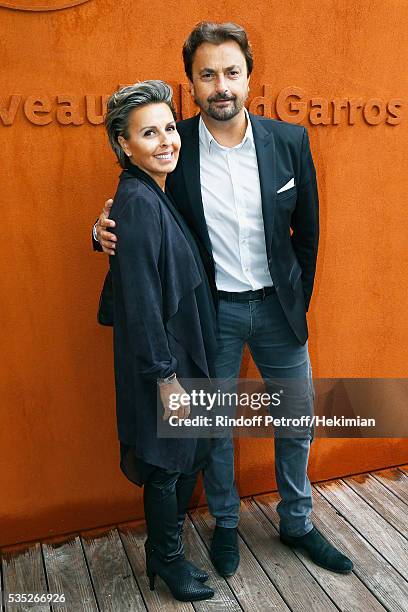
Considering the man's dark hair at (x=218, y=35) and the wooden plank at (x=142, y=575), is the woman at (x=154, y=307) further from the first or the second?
the man's dark hair at (x=218, y=35)

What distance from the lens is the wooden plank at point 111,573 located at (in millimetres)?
2305

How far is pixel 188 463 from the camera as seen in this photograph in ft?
7.07

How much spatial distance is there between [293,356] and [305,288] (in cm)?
29

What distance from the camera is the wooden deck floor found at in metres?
2.29

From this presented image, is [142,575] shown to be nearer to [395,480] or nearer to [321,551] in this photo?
[321,551]

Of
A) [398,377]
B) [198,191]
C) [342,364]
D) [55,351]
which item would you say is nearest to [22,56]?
[198,191]

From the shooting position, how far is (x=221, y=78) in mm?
2080

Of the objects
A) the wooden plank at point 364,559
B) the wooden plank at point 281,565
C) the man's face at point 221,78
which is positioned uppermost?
the man's face at point 221,78

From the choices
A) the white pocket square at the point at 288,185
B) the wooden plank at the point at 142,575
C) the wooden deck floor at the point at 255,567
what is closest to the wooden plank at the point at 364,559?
the wooden deck floor at the point at 255,567

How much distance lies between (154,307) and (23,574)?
1.34 m

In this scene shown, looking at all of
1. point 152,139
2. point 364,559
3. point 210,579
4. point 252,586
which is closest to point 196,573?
point 210,579

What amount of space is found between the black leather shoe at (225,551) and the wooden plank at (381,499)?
2.38 ft

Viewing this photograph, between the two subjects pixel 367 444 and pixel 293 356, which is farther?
pixel 367 444

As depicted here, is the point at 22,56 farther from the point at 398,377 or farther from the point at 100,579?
the point at 398,377
